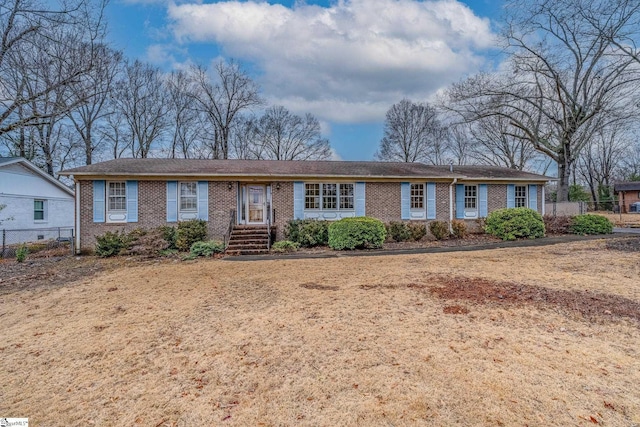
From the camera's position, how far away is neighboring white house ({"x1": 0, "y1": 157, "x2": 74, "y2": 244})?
1458cm

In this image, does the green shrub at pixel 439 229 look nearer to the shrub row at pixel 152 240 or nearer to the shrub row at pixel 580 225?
the shrub row at pixel 580 225

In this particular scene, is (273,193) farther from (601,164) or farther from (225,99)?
(601,164)

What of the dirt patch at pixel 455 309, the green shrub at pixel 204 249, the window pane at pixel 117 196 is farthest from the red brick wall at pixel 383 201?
the window pane at pixel 117 196

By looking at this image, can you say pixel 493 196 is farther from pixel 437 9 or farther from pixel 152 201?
pixel 152 201

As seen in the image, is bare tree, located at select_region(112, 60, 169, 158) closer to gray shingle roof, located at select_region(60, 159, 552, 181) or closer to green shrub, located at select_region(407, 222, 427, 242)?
gray shingle roof, located at select_region(60, 159, 552, 181)

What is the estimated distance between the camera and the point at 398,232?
12977mm

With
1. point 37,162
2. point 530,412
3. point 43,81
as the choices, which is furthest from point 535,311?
point 37,162

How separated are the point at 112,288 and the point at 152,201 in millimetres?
6455

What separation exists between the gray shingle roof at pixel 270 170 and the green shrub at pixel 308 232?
6.58 feet

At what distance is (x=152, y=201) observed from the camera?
1223 cm

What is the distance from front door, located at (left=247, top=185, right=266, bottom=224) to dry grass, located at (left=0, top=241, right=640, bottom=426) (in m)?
7.07

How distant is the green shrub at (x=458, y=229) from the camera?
13.6 metres

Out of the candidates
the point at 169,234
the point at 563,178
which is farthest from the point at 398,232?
the point at 563,178

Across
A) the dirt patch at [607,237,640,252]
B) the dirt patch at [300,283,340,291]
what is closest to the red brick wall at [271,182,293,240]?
the dirt patch at [300,283,340,291]
